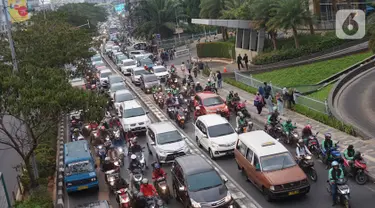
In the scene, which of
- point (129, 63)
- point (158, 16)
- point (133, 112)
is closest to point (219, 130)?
point (133, 112)

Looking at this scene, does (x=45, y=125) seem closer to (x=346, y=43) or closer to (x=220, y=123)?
(x=220, y=123)

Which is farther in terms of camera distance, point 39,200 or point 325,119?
point 325,119

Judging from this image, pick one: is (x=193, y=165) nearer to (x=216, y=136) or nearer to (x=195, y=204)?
(x=195, y=204)

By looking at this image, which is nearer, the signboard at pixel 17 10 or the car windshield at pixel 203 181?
the car windshield at pixel 203 181

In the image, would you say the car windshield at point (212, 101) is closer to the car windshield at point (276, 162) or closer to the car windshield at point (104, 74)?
the car windshield at point (276, 162)

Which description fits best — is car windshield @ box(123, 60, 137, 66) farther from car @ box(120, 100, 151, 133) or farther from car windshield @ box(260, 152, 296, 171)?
car windshield @ box(260, 152, 296, 171)

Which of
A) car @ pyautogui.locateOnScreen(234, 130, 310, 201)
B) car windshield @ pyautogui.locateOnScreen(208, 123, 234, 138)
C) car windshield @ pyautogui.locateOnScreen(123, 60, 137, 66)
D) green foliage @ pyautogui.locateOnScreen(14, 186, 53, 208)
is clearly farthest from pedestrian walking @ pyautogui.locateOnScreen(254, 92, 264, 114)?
car windshield @ pyautogui.locateOnScreen(123, 60, 137, 66)

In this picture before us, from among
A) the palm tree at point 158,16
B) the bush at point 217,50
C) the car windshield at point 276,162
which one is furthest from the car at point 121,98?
the palm tree at point 158,16

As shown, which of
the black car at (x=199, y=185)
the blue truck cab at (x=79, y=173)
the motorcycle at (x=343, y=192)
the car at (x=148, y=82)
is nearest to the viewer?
the motorcycle at (x=343, y=192)
